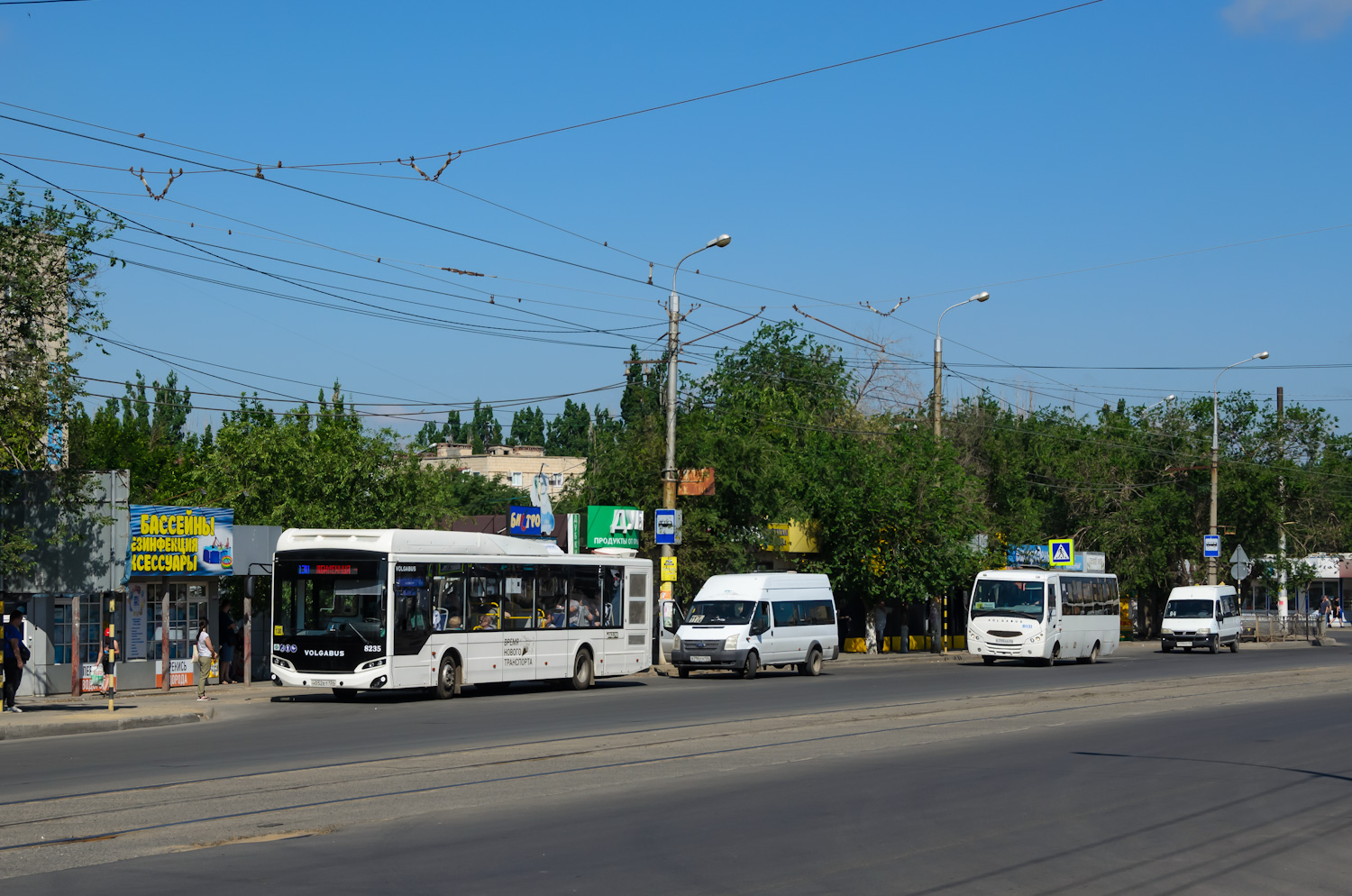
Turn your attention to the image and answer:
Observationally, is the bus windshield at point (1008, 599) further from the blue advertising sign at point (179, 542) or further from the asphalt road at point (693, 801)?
the blue advertising sign at point (179, 542)

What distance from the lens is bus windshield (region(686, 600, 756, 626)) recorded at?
3325 centimetres

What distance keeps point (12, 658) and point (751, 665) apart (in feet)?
55.5

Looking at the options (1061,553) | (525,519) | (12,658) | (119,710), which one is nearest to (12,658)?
(12,658)

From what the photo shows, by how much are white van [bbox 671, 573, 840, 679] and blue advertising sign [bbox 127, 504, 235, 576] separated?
35.8ft

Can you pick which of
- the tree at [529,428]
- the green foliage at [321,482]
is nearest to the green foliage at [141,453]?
the green foliage at [321,482]

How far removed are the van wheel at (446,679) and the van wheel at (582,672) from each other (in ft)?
12.2

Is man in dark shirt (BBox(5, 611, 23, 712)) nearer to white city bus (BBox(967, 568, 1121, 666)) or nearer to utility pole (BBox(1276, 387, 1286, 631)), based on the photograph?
white city bus (BBox(967, 568, 1121, 666))

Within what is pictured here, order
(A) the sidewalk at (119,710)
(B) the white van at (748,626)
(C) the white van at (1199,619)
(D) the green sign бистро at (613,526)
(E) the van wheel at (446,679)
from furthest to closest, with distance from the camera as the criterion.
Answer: (C) the white van at (1199,619) < (D) the green sign бистро at (613,526) < (B) the white van at (748,626) < (E) the van wheel at (446,679) < (A) the sidewalk at (119,710)

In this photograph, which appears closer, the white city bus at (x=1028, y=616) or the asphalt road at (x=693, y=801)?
the asphalt road at (x=693, y=801)

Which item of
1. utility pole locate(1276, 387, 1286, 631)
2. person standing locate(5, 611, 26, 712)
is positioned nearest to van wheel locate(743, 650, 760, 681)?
person standing locate(5, 611, 26, 712)

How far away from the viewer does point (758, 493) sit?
4188 centimetres

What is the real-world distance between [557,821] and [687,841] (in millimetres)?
1344

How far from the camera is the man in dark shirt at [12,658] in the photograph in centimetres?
2189

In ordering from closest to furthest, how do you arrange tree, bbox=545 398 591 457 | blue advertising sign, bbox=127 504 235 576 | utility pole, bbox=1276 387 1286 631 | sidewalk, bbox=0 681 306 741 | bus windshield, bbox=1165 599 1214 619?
1. sidewalk, bbox=0 681 306 741
2. blue advertising sign, bbox=127 504 235 576
3. bus windshield, bbox=1165 599 1214 619
4. utility pole, bbox=1276 387 1286 631
5. tree, bbox=545 398 591 457
